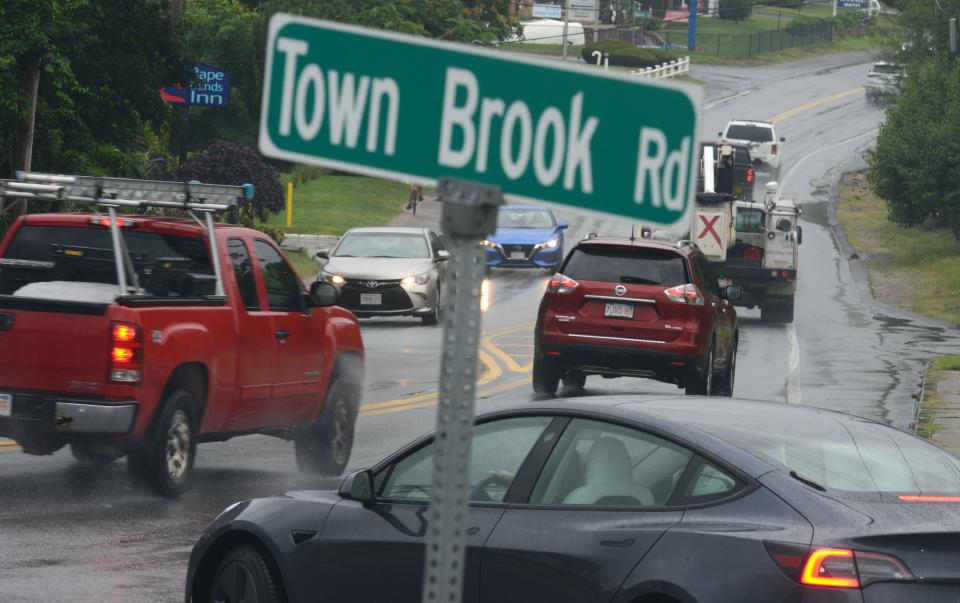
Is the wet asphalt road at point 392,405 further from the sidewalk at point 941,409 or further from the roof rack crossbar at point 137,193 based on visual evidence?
the roof rack crossbar at point 137,193

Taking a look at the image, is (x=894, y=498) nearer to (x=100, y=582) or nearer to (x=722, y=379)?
(x=100, y=582)

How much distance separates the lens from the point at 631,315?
1908 cm

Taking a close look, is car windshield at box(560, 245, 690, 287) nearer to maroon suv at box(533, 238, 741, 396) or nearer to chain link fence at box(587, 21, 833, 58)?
maroon suv at box(533, 238, 741, 396)

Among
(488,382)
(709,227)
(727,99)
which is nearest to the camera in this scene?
(488,382)

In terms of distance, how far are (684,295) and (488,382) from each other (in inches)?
140

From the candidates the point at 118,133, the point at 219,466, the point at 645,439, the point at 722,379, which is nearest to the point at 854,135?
the point at 118,133

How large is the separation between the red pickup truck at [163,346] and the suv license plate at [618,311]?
212 inches

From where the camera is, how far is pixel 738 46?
338 ft

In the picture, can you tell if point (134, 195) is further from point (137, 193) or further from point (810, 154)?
point (810, 154)

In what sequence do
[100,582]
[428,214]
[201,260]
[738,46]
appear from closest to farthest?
[100,582]
[201,260]
[428,214]
[738,46]

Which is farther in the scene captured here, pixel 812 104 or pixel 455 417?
pixel 812 104

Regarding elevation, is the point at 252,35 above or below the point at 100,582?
above

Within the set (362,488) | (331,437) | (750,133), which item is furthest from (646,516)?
(750,133)

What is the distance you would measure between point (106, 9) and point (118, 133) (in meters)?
3.01
